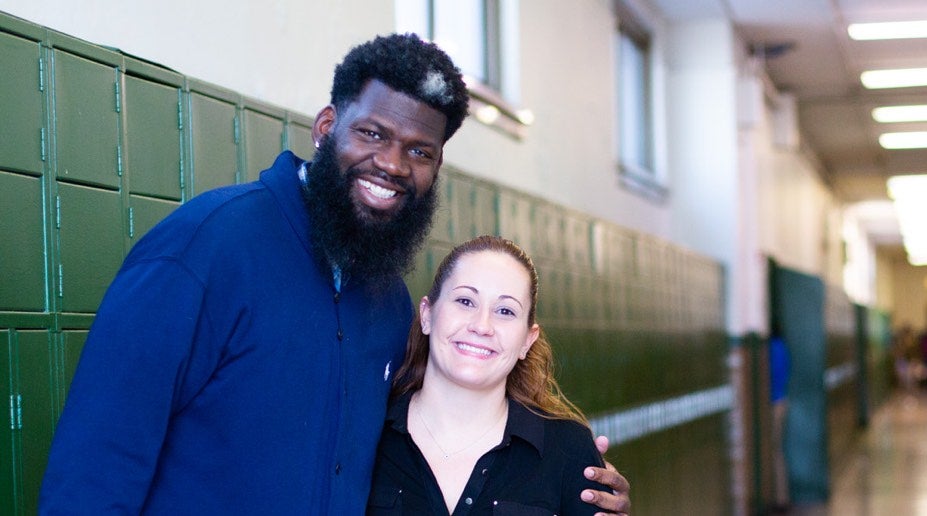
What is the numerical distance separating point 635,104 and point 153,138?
6.34 meters

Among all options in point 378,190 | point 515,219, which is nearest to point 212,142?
point 378,190

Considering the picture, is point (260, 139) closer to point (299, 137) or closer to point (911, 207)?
point (299, 137)

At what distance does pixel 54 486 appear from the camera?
1461mm

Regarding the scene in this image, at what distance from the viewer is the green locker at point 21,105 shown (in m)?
1.83

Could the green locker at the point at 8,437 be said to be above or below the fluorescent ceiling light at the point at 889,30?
below

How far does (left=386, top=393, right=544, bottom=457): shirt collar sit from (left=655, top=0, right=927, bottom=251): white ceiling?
6852mm

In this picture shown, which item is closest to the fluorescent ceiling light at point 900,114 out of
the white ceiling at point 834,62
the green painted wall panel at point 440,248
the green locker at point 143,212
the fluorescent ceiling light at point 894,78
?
the white ceiling at point 834,62

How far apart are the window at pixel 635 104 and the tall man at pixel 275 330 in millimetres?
5515

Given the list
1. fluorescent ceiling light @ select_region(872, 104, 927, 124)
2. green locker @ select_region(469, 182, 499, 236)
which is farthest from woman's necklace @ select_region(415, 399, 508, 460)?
fluorescent ceiling light @ select_region(872, 104, 927, 124)

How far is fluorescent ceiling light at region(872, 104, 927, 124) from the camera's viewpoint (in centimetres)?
1203

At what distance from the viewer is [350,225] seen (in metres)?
1.82

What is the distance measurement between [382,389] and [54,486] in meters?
0.65

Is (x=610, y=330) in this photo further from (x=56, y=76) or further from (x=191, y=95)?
(x=56, y=76)

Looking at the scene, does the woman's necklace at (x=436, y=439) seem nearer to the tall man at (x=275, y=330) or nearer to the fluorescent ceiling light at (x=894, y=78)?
the tall man at (x=275, y=330)
